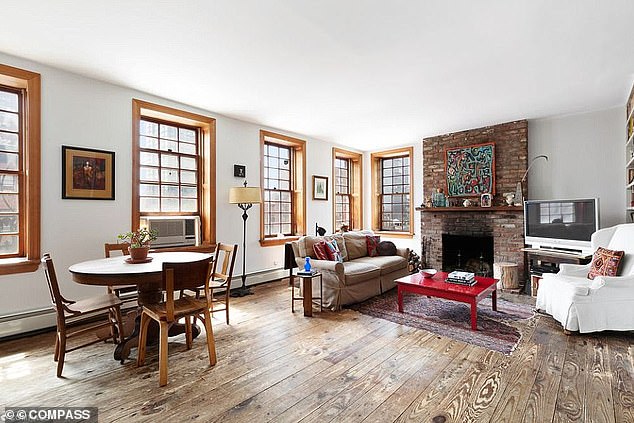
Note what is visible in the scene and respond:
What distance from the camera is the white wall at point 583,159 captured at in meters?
4.60

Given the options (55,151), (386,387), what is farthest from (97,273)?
(386,387)

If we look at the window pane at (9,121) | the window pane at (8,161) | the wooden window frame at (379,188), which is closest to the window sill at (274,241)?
the wooden window frame at (379,188)

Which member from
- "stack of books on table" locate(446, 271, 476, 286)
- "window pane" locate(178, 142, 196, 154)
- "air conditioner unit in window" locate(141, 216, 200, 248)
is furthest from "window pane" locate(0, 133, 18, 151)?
"stack of books on table" locate(446, 271, 476, 286)

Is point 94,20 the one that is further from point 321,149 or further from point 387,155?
point 387,155

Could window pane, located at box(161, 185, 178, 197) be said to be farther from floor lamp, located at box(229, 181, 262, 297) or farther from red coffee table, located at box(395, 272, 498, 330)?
red coffee table, located at box(395, 272, 498, 330)

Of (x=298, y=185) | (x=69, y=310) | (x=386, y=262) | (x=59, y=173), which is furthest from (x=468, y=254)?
(x=59, y=173)

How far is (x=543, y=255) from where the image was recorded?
463cm

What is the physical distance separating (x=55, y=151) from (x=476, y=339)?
4592 millimetres

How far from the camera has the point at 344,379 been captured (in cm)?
237

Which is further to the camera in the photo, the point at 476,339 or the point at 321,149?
the point at 321,149

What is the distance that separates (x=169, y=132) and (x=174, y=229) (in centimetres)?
136

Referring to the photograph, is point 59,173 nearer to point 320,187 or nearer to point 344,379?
point 344,379

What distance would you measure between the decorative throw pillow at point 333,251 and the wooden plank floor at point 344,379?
125 centimetres

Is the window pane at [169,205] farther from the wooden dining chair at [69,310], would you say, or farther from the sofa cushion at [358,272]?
the sofa cushion at [358,272]
